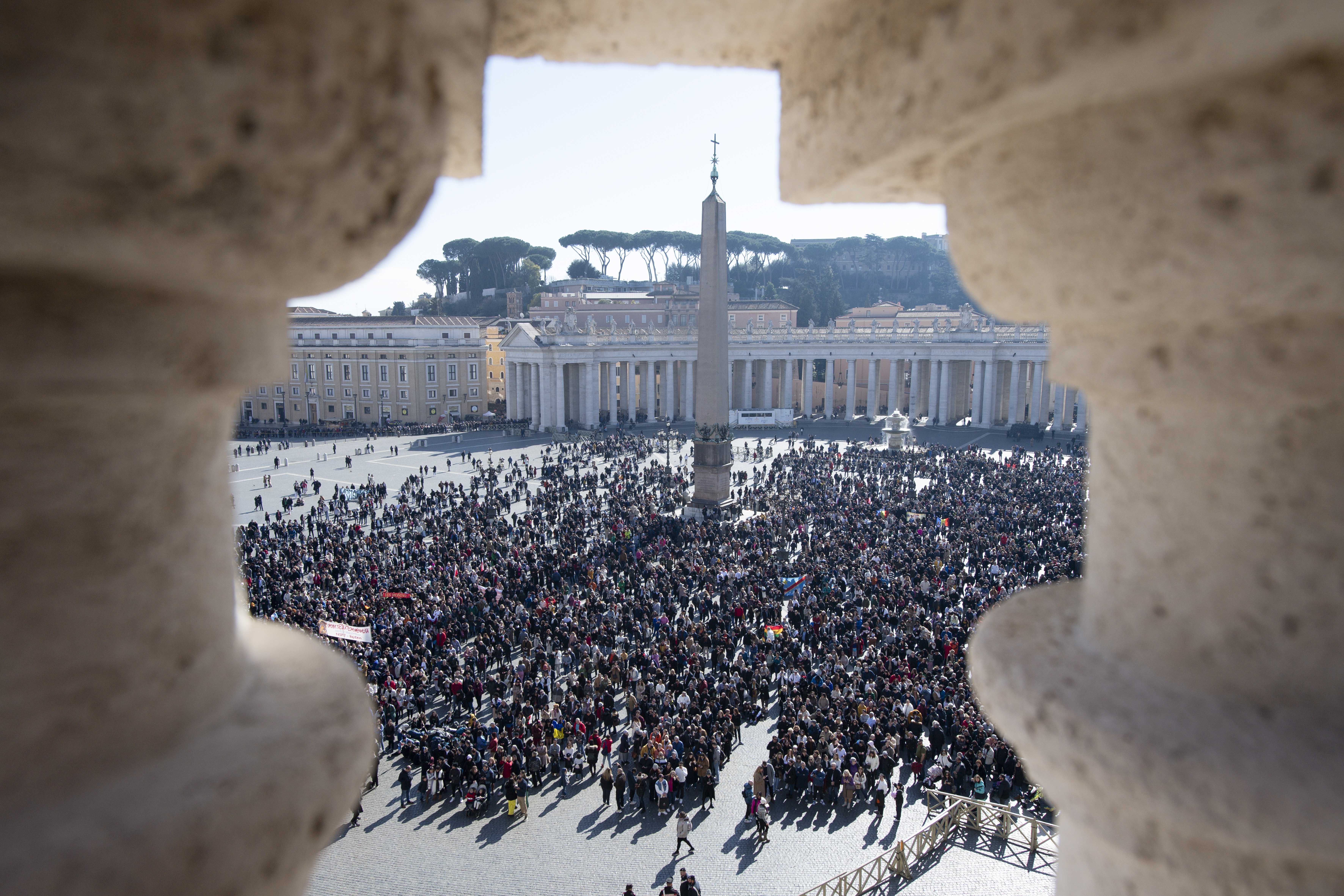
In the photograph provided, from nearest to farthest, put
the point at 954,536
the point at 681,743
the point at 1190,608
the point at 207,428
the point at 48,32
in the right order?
the point at 48,32
the point at 207,428
the point at 1190,608
the point at 681,743
the point at 954,536

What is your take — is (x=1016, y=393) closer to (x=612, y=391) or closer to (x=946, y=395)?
(x=946, y=395)

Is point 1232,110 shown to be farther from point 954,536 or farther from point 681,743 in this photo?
point 954,536

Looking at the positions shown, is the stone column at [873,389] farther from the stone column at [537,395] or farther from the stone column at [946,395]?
the stone column at [537,395]

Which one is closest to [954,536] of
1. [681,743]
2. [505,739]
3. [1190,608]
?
[681,743]

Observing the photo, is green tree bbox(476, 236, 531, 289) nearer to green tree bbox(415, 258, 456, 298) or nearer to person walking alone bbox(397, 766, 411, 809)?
green tree bbox(415, 258, 456, 298)

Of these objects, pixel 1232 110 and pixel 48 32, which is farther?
pixel 1232 110

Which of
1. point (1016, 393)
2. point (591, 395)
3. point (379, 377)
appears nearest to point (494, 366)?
point (379, 377)

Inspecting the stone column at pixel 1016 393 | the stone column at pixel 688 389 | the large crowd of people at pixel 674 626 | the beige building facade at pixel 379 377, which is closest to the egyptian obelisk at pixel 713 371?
the large crowd of people at pixel 674 626
